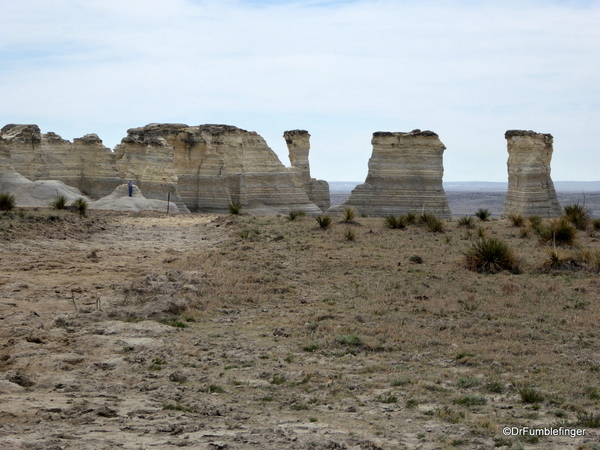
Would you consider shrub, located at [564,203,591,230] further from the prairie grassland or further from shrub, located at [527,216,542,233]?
the prairie grassland

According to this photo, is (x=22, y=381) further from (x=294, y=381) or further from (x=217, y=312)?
(x=217, y=312)

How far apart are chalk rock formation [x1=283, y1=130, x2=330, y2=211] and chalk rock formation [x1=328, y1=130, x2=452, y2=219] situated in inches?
395

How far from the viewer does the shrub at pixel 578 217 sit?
2309 centimetres

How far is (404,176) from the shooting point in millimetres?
42375

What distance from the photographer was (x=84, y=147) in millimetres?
41219

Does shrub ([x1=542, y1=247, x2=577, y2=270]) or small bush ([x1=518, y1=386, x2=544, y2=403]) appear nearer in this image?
small bush ([x1=518, y1=386, x2=544, y2=403])

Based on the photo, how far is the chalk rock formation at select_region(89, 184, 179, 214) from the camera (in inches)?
1184

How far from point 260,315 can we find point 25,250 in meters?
7.39

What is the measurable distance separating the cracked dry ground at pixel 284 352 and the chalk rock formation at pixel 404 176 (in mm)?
26969

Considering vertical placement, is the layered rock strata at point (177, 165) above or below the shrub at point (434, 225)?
above

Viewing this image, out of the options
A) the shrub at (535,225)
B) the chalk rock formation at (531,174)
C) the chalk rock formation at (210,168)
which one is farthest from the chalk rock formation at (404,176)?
the shrub at (535,225)

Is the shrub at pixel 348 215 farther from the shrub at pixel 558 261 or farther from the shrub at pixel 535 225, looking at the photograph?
the shrub at pixel 558 261

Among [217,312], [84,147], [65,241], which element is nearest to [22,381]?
[217,312]

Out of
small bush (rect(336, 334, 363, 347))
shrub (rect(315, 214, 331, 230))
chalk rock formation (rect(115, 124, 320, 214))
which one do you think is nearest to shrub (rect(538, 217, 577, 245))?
shrub (rect(315, 214, 331, 230))
